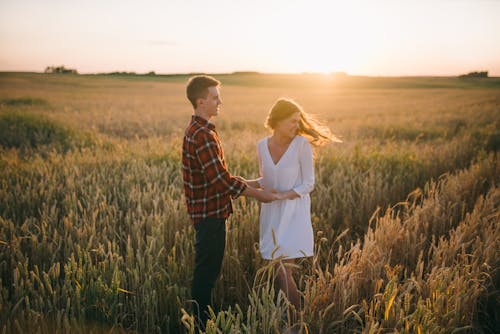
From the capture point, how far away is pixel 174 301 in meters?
2.51

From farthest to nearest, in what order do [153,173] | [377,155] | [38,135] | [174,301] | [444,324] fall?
[38,135] → [377,155] → [153,173] → [174,301] → [444,324]

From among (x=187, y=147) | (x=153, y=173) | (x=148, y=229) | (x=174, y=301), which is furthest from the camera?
(x=153, y=173)

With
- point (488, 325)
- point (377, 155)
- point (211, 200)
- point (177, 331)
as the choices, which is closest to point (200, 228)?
point (211, 200)

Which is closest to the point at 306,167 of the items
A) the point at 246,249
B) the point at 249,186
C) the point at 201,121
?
the point at 249,186

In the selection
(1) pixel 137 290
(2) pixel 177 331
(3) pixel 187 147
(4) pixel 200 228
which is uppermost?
(3) pixel 187 147

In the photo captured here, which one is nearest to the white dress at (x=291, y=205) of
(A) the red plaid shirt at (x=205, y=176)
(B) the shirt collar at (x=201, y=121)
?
(A) the red plaid shirt at (x=205, y=176)

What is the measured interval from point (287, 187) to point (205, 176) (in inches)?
25.5

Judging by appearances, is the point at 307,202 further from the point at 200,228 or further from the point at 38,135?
the point at 38,135

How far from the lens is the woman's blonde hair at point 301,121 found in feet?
8.28

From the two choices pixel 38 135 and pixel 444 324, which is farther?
pixel 38 135

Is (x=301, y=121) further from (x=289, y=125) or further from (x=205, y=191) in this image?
(x=205, y=191)

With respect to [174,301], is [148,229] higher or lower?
higher

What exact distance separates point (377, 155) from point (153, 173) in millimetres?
3875

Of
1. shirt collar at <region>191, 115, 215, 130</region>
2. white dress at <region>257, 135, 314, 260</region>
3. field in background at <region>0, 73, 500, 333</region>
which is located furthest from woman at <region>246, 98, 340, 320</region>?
shirt collar at <region>191, 115, 215, 130</region>
